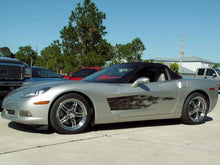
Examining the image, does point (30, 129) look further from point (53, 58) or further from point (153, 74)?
point (53, 58)

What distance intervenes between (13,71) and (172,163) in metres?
5.37

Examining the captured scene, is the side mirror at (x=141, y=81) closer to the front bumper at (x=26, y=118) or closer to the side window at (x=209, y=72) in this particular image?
the front bumper at (x=26, y=118)

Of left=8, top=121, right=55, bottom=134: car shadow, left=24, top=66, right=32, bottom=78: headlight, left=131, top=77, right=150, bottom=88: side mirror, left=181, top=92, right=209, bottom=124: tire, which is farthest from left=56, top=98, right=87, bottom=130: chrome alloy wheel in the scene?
left=24, top=66, right=32, bottom=78: headlight

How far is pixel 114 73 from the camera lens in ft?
18.9

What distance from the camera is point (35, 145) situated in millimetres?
4086

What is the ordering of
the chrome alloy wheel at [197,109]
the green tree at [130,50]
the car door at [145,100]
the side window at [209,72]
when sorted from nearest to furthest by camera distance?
the car door at [145,100], the chrome alloy wheel at [197,109], the side window at [209,72], the green tree at [130,50]

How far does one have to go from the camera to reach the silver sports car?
185 inches

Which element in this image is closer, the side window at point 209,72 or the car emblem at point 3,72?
the car emblem at point 3,72

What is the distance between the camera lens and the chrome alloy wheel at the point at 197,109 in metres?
6.05

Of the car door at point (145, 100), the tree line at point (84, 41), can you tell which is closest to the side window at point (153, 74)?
the car door at point (145, 100)

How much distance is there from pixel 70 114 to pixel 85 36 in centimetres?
3717

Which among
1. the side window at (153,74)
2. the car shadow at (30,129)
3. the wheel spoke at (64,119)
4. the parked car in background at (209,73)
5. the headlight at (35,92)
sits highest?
the parked car in background at (209,73)

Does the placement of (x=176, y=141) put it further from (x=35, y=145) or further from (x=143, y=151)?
(x=35, y=145)

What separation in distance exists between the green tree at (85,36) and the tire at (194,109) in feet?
112
